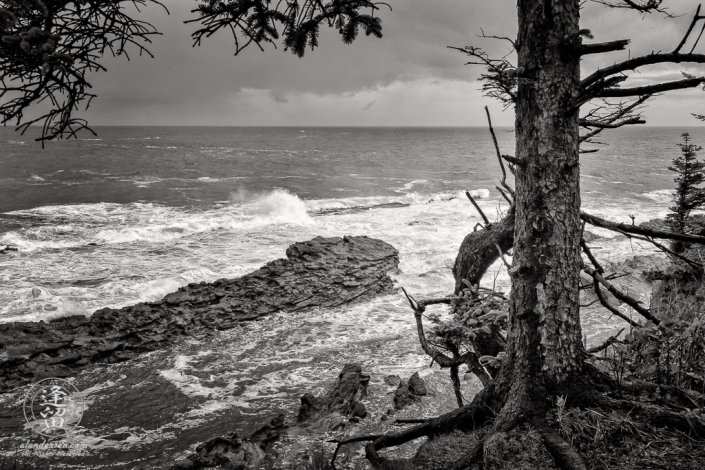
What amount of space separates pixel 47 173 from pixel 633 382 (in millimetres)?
57276

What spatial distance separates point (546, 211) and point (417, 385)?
20.7 ft

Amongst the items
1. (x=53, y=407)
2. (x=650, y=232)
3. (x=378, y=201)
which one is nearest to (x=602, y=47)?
(x=650, y=232)

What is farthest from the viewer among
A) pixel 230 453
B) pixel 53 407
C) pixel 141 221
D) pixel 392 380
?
pixel 141 221

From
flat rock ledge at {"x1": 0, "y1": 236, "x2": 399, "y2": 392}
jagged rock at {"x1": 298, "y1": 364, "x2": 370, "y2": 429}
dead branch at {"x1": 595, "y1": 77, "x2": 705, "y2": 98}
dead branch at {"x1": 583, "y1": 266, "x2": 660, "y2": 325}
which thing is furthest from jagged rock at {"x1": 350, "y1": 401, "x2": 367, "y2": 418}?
dead branch at {"x1": 595, "y1": 77, "x2": 705, "y2": 98}

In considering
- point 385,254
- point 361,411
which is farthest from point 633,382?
point 385,254

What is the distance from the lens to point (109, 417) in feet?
27.4

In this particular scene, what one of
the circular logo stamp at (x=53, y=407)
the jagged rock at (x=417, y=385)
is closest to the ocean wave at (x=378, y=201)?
the circular logo stamp at (x=53, y=407)

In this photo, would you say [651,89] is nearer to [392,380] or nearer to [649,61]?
[649,61]

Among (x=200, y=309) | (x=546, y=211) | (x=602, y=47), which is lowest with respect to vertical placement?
(x=200, y=309)

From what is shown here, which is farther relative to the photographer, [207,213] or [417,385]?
[207,213]

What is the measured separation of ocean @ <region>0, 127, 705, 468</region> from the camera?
10.2 meters

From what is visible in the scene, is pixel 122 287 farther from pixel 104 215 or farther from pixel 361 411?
pixel 104 215

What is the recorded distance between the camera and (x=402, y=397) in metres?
8.62

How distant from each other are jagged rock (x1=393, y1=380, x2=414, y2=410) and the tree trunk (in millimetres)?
4939
